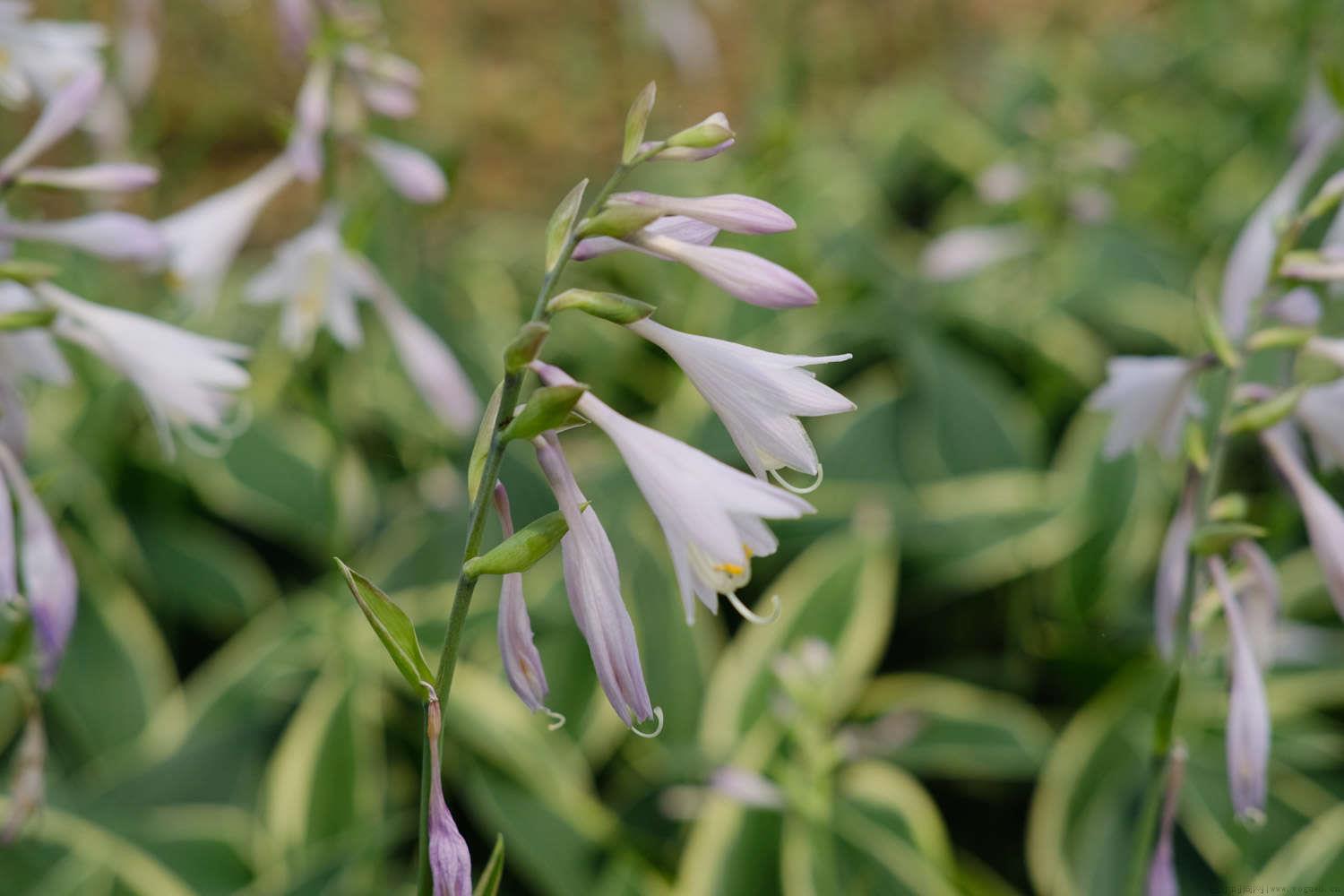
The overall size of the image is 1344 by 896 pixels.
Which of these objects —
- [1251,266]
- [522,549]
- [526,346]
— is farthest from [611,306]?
[1251,266]

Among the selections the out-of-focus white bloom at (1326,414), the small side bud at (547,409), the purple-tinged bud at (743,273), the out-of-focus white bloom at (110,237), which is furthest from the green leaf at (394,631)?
the out-of-focus white bloom at (1326,414)

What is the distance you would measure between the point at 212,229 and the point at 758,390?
3.80 ft

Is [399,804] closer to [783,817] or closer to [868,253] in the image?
[783,817]

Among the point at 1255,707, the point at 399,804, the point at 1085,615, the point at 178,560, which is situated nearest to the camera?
the point at 1255,707

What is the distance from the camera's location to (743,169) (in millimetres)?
3068

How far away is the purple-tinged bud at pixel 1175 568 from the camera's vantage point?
1.12m

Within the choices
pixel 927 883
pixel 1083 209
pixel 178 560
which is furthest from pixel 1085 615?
pixel 178 560

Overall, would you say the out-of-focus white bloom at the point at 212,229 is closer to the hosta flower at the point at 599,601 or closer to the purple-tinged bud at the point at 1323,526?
the hosta flower at the point at 599,601

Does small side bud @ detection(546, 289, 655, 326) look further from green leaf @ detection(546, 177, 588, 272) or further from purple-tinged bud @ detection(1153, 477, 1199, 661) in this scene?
purple-tinged bud @ detection(1153, 477, 1199, 661)

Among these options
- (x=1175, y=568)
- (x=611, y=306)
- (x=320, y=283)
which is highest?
Result: (x=611, y=306)

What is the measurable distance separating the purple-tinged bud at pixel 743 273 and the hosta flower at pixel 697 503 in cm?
10

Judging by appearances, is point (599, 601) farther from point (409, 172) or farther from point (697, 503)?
point (409, 172)

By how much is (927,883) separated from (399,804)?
85cm

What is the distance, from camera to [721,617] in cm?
223
